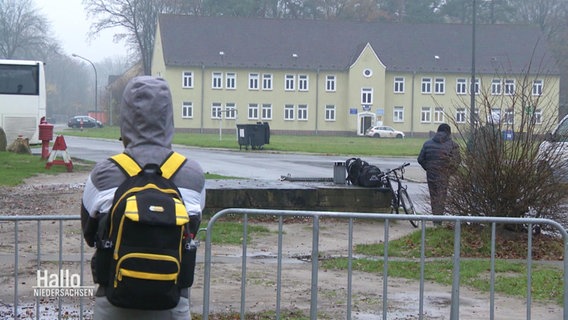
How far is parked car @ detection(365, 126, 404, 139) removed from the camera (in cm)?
8356

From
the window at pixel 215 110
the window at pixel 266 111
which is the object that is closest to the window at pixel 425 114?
the window at pixel 266 111

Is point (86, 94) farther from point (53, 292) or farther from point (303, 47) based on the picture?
point (53, 292)

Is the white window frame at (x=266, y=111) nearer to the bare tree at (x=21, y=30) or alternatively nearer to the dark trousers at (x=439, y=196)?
the bare tree at (x=21, y=30)

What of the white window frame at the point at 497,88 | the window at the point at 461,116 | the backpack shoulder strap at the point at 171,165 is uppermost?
the white window frame at the point at 497,88

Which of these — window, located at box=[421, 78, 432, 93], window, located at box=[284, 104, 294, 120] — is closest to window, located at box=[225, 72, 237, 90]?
window, located at box=[284, 104, 294, 120]

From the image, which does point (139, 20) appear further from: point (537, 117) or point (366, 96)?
point (537, 117)

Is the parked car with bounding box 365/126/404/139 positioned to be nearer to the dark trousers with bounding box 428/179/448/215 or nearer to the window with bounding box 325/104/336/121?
the window with bounding box 325/104/336/121

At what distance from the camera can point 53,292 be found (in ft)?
23.6

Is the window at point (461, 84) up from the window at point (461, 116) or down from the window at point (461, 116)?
up

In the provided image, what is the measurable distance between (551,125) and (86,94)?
148118 mm

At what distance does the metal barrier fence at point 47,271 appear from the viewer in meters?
7.12

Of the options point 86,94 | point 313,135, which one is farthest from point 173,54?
point 86,94

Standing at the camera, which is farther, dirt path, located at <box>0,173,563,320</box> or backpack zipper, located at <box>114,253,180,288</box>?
dirt path, located at <box>0,173,563,320</box>

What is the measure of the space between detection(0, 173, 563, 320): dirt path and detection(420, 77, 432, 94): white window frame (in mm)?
81269
